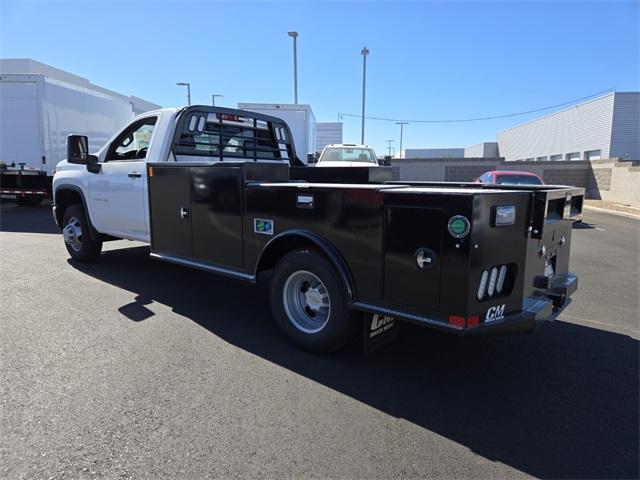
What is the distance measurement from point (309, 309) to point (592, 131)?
1715 inches

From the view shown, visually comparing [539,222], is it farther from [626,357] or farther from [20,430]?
[20,430]

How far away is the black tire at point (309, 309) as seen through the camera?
3787 mm

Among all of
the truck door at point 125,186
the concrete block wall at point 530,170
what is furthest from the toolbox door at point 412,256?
the concrete block wall at point 530,170

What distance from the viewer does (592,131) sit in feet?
131

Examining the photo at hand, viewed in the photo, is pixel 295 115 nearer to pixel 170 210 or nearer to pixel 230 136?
pixel 230 136

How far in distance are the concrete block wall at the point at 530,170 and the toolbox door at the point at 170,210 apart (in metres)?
22.1

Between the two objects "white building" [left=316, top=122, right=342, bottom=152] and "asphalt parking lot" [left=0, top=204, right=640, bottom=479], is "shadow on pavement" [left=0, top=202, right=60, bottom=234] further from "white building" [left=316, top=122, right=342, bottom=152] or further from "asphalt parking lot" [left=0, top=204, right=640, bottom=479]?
"white building" [left=316, top=122, right=342, bottom=152]

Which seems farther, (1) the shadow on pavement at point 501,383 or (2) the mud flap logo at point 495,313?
(2) the mud flap logo at point 495,313

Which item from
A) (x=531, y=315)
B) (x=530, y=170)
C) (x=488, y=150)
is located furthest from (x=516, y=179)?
(x=488, y=150)

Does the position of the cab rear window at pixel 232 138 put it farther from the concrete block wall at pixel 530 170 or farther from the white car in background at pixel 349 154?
the concrete block wall at pixel 530 170

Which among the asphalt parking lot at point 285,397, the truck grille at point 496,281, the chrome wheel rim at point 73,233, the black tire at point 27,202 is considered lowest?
the asphalt parking lot at point 285,397

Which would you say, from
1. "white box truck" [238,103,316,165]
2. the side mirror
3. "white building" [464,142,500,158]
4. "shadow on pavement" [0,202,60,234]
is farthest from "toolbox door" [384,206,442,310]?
"white building" [464,142,500,158]

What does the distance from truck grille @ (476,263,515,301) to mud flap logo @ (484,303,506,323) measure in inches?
3.3

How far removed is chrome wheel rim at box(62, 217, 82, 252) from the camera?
24.0ft
